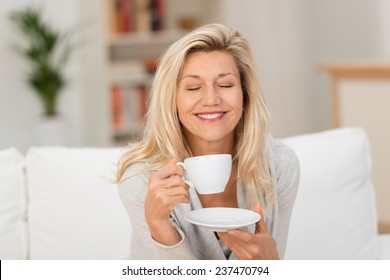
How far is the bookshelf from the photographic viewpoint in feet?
12.5

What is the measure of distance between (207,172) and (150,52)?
125 inches

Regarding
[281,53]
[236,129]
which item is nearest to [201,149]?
[236,129]

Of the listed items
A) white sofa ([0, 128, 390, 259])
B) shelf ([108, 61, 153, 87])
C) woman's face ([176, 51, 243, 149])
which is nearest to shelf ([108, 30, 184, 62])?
shelf ([108, 61, 153, 87])

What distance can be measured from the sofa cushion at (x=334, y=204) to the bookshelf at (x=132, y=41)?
2.27 meters

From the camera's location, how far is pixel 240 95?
102 cm

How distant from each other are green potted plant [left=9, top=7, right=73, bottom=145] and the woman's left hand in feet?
7.97

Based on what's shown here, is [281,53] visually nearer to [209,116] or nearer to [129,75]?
[129,75]

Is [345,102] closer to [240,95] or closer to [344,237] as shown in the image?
[344,237]

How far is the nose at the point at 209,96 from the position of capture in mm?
992

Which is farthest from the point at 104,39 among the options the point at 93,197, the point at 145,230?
the point at 145,230

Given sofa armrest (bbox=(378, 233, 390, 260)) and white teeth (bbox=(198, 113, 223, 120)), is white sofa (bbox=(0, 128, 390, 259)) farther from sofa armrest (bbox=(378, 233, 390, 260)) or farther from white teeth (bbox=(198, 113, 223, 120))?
white teeth (bbox=(198, 113, 223, 120))

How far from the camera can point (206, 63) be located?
39.2 inches
